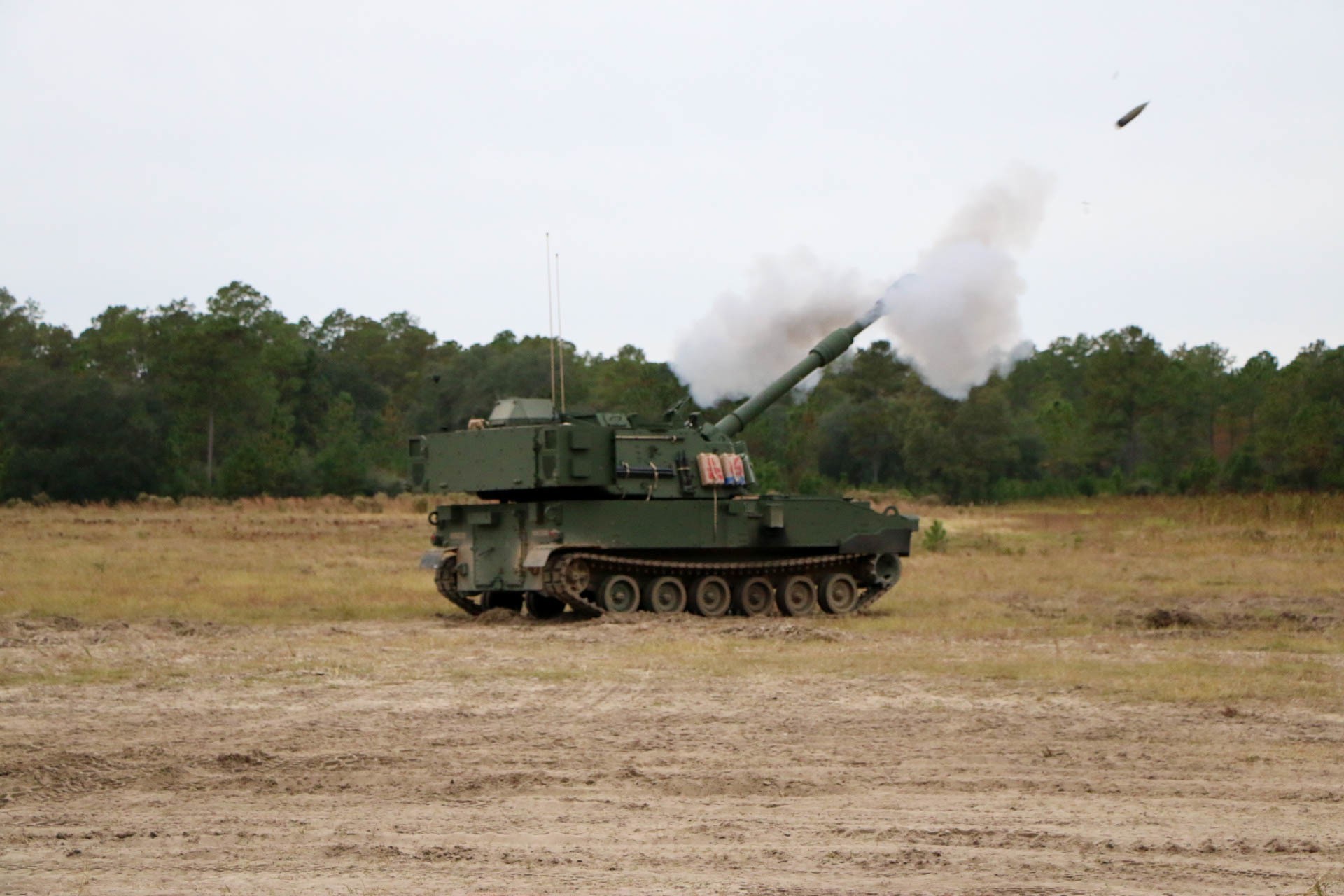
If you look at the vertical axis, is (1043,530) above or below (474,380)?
below

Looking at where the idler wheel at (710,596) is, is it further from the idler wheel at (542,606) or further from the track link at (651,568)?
the idler wheel at (542,606)

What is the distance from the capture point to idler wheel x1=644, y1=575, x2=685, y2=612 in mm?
19656

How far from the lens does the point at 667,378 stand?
40.1m

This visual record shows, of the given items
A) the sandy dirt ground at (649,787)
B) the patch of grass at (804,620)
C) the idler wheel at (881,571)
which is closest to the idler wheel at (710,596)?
the patch of grass at (804,620)

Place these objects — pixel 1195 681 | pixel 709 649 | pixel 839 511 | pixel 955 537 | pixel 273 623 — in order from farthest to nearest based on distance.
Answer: pixel 955 537
pixel 839 511
pixel 273 623
pixel 709 649
pixel 1195 681

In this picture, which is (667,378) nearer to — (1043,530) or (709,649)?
→ (1043,530)

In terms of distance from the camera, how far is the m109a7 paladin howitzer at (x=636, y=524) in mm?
19312

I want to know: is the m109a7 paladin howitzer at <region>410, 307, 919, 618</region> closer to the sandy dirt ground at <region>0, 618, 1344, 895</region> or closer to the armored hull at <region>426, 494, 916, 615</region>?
the armored hull at <region>426, 494, 916, 615</region>

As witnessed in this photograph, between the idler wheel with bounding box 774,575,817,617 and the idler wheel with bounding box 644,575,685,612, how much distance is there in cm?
145

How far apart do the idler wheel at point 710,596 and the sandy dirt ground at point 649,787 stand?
6585 mm

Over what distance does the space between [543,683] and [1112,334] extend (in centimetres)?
6983

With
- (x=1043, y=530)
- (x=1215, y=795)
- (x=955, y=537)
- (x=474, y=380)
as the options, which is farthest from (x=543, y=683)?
(x=474, y=380)

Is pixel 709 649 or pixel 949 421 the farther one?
pixel 949 421

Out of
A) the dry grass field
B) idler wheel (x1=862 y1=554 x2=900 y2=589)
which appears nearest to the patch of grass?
the dry grass field
